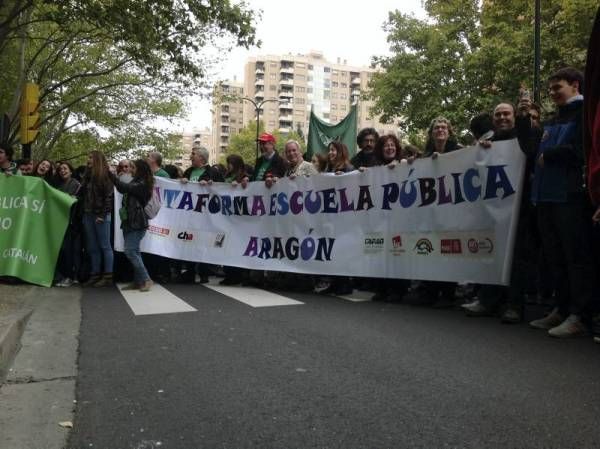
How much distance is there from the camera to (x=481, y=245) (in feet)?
19.2

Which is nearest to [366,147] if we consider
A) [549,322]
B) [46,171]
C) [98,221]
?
[549,322]

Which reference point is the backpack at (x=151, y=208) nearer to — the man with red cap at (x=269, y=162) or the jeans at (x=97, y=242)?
the jeans at (x=97, y=242)

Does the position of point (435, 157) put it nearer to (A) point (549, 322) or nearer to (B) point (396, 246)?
(B) point (396, 246)

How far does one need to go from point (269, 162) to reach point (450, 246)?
10.7 ft

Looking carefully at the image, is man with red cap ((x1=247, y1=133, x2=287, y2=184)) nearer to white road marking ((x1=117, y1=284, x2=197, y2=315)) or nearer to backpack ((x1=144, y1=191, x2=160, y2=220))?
backpack ((x1=144, y1=191, x2=160, y2=220))

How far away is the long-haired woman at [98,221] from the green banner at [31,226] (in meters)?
0.28

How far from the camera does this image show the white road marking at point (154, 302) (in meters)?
6.11

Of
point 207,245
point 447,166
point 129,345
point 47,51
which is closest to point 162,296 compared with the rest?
point 207,245

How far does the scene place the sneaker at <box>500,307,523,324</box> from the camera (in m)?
5.30

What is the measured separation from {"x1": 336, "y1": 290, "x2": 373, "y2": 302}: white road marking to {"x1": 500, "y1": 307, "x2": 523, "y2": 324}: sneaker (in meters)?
1.86

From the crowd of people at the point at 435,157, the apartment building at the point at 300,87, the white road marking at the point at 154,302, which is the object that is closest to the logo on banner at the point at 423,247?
the crowd of people at the point at 435,157

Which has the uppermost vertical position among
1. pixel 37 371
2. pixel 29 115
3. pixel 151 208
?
pixel 29 115

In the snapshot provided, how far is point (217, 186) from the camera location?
28.9 ft

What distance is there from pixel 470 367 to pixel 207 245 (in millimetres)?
5461
